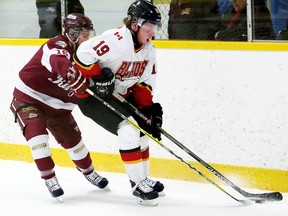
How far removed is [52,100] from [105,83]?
1.77 ft

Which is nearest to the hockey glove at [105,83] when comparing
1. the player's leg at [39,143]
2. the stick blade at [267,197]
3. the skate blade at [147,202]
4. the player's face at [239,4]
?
the player's leg at [39,143]

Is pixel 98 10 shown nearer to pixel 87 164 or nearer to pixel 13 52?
pixel 13 52

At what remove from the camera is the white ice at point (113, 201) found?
3.49 metres

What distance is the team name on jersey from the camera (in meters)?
3.57

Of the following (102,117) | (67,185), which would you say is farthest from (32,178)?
(102,117)

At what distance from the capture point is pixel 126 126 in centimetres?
352

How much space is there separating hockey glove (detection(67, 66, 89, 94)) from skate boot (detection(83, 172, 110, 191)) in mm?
698

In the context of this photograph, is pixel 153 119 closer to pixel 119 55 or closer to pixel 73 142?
pixel 119 55

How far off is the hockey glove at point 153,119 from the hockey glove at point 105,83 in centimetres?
27

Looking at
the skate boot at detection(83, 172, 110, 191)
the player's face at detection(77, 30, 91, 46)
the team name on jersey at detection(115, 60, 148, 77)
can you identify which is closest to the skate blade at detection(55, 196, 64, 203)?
the skate boot at detection(83, 172, 110, 191)

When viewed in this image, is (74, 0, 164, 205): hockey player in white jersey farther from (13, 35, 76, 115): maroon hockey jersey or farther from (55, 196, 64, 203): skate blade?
(55, 196, 64, 203): skate blade

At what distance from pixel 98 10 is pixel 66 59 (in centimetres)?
122

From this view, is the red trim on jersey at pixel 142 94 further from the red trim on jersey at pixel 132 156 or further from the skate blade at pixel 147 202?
the skate blade at pixel 147 202

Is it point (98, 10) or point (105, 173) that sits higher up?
point (98, 10)
